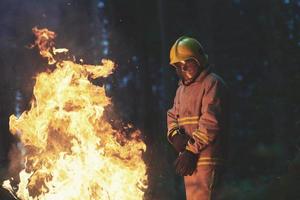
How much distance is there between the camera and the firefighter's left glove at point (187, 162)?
592 centimetres

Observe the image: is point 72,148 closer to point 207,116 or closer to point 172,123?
point 172,123

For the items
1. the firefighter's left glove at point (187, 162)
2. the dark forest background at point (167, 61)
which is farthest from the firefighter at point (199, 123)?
the dark forest background at point (167, 61)

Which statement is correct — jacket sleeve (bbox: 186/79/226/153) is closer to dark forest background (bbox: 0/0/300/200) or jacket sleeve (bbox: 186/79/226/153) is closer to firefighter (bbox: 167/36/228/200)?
firefighter (bbox: 167/36/228/200)

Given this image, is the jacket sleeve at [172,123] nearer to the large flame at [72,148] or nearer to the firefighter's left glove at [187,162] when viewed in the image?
the firefighter's left glove at [187,162]

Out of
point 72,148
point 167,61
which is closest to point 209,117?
point 72,148

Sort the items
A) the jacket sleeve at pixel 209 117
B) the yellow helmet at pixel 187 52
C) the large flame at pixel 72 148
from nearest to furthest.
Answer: the jacket sleeve at pixel 209 117 → the yellow helmet at pixel 187 52 → the large flame at pixel 72 148

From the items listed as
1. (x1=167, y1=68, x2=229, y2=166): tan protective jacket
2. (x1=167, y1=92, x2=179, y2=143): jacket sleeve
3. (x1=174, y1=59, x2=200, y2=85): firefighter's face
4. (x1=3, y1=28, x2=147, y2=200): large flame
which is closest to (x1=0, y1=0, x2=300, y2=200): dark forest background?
(x1=3, y1=28, x2=147, y2=200): large flame

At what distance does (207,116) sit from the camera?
583 centimetres

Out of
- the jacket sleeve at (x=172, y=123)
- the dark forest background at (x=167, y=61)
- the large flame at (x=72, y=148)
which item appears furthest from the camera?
the dark forest background at (x=167, y=61)

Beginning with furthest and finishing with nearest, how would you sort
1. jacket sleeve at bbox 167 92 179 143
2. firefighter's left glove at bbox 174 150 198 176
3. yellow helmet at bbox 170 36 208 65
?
jacket sleeve at bbox 167 92 179 143
yellow helmet at bbox 170 36 208 65
firefighter's left glove at bbox 174 150 198 176

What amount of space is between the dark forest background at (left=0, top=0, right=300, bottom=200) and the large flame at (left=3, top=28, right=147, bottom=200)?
5.28 metres

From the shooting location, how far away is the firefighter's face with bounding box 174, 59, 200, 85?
241 inches

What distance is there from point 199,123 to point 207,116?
14 centimetres

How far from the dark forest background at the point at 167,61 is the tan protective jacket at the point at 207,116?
6.10 meters
